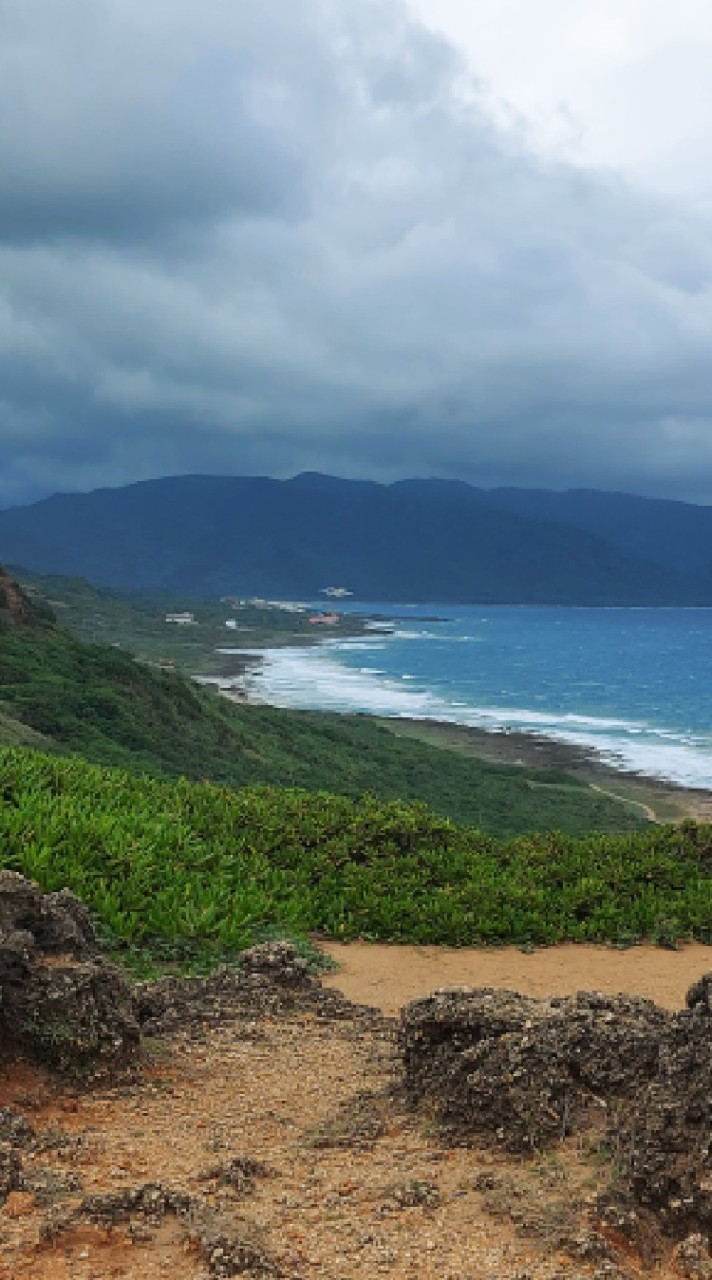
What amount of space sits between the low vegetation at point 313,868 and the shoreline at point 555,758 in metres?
23.3

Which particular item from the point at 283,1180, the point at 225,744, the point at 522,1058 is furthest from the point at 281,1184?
the point at 225,744

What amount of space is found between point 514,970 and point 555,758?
40.6 meters

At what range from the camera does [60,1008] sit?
6031 millimetres

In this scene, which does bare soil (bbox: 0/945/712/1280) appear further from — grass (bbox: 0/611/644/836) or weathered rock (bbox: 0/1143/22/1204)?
grass (bbox: 0/611/644/836)

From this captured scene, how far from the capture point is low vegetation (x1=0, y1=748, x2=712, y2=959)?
9352 millimetres

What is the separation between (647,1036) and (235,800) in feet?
29.1

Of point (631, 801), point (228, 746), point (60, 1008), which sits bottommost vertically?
point (631, 801)

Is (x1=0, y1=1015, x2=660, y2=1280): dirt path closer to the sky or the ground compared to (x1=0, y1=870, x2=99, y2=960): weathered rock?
closer to the ground

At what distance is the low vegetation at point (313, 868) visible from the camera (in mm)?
9352

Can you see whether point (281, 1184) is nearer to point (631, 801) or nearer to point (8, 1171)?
point (8, 1171)

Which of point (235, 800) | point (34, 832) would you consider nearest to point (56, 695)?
point (235, 800)

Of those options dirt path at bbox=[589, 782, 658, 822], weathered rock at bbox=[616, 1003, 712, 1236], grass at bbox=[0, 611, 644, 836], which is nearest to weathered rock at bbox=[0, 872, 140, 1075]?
weathered rock at bbox=[616, 1003, 712, 1236]

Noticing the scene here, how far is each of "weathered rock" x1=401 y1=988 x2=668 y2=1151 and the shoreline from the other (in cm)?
3044

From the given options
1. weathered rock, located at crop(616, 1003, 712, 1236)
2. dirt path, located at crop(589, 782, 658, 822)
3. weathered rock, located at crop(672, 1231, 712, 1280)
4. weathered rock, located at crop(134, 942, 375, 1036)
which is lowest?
dirt path, located at crop(589, 782, 658, 822)
